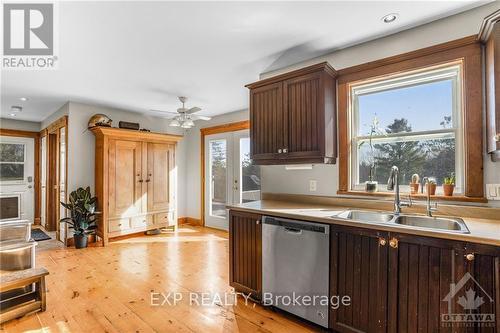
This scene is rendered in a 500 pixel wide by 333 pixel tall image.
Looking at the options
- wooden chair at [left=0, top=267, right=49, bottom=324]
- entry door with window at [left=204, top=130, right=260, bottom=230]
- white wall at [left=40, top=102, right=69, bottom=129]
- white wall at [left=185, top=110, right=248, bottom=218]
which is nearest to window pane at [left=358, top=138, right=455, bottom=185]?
entry door with window at [left=204, top=130, right=260, bottom=230]

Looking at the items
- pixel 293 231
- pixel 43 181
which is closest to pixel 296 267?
pixel 293 231

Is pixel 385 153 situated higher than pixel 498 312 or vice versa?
pixel 385 153

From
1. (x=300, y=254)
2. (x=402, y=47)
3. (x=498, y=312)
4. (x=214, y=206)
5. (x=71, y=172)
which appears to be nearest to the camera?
(x=498, y=312)

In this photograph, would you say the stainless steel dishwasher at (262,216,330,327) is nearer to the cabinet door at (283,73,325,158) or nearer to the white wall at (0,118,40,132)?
the cabinet door at (283,73,325,158)

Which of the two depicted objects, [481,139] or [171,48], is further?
[171,48]

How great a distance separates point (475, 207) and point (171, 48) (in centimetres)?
291

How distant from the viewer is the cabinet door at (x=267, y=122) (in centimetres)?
260

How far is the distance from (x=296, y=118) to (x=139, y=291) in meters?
2.40

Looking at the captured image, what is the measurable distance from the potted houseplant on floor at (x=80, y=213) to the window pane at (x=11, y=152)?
8.84ft

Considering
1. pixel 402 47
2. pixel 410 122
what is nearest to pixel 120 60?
pixel 402 47

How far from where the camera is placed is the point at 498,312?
1.36 m

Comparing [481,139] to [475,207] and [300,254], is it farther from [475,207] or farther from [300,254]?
[300,254]

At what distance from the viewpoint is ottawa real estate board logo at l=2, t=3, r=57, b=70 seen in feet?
6.22

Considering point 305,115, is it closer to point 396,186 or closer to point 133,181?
point 396,186
